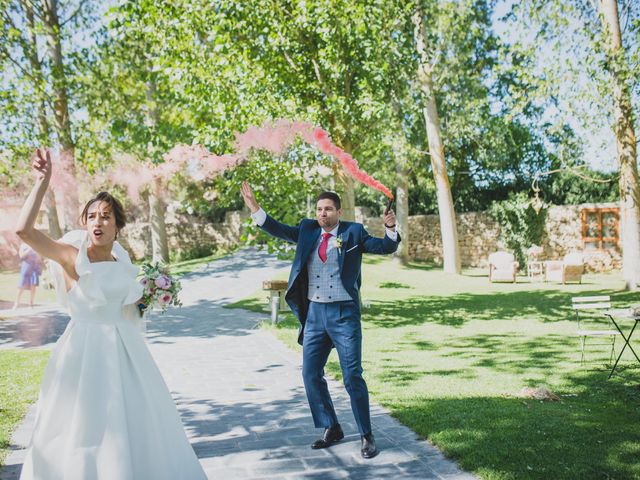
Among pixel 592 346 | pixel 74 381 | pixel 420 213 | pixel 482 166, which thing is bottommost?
pixel 592 346

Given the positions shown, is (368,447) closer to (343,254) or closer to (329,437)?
(329,437)

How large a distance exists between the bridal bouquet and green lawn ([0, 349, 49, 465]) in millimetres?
2118

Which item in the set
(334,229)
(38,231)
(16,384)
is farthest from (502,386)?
(16,384)

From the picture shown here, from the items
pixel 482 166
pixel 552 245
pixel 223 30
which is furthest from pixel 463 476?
pixel 482 166

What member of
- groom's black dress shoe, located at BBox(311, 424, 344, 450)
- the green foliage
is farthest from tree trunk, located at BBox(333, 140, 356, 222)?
the green foliage

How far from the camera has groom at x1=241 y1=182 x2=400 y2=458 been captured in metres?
4.70

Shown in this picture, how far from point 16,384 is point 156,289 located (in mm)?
4831

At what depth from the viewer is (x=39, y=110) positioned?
16.8 metres

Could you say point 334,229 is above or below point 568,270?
above

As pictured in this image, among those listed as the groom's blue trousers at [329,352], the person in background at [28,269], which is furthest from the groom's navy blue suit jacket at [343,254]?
the person in background at [28,269]

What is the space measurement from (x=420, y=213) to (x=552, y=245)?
937 centimetres

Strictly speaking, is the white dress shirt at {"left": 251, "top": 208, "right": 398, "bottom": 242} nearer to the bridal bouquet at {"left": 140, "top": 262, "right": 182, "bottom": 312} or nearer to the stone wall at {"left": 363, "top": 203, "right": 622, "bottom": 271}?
the bridal bouquet at {"left": 140, "top": 262, "right": 182, "bottom": 312}

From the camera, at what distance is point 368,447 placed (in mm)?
4672

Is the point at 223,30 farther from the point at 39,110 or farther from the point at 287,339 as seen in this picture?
the point at 39,110
